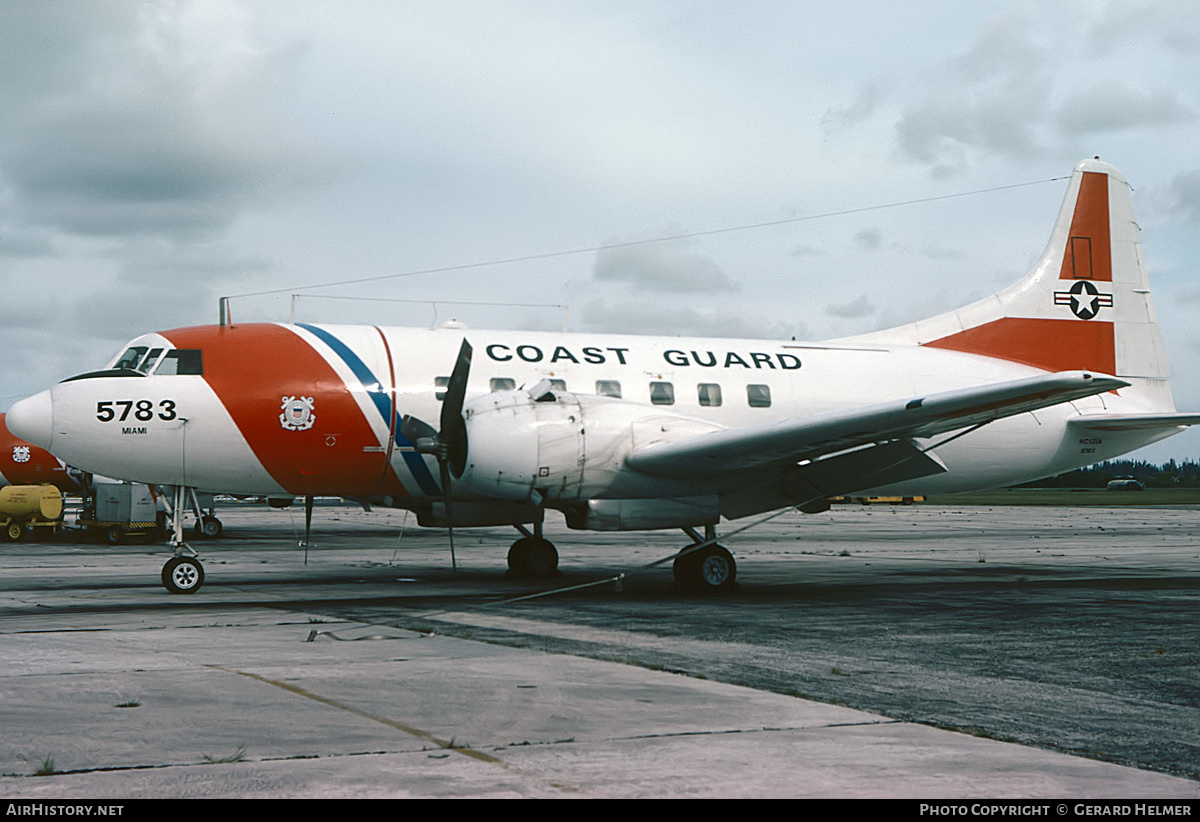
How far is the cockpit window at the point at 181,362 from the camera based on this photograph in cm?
1636

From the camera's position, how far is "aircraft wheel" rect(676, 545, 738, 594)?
1675cm

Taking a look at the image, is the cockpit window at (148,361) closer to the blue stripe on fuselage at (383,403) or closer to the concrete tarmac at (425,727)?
the blue stripe on fuselage at (383,403)

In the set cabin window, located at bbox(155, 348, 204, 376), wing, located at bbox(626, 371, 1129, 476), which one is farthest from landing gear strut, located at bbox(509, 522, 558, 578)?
cabin window, located at bbox(155, 348, 204, 376)

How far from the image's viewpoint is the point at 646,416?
16.0m

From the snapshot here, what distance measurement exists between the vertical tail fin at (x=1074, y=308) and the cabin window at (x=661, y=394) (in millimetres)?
5545

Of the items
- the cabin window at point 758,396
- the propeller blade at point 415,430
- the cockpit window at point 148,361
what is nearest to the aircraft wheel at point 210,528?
the cockpit window at point 148,361

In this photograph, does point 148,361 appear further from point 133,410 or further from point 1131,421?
point 1131,421

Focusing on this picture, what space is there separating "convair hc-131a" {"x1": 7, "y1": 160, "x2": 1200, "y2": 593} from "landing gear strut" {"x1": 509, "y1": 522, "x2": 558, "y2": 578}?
1.6 inches

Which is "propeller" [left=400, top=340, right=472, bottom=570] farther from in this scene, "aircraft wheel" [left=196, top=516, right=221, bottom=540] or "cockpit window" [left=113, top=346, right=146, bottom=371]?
"aircraft wheel" [left=196, top=516, right=221, bottom=540]

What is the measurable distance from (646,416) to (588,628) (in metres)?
4.69

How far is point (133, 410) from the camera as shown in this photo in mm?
15906

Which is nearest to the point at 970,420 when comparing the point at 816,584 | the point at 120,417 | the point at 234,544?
the point at 816,584

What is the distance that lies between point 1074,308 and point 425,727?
756 inches
